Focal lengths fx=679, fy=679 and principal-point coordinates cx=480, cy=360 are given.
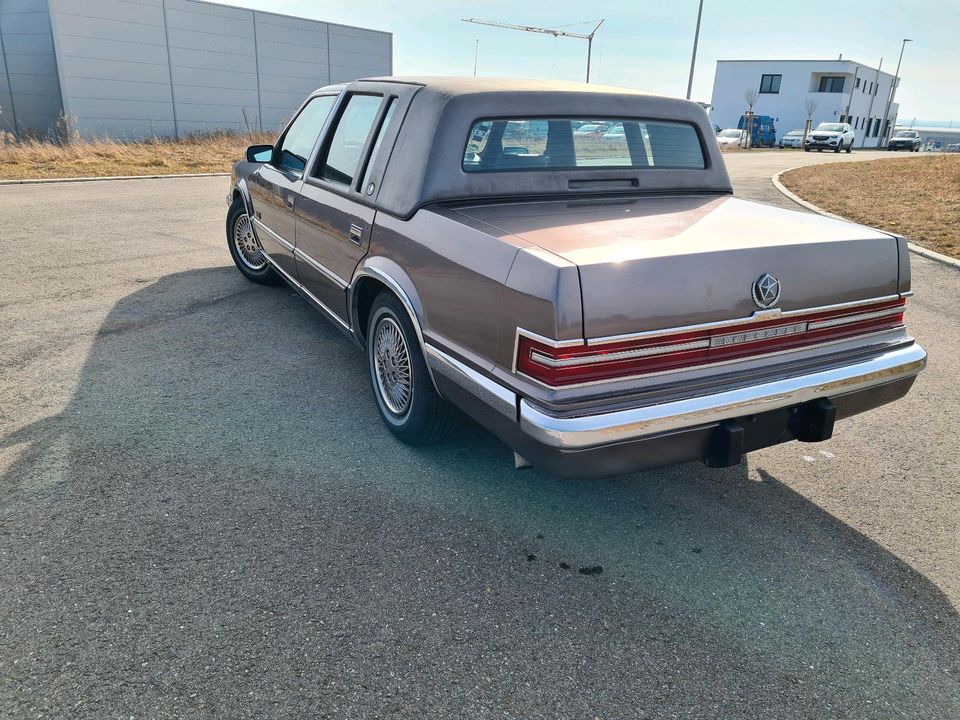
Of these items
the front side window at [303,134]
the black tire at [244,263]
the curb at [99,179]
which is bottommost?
the curb at [99,179]

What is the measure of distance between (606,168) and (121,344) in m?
3.69

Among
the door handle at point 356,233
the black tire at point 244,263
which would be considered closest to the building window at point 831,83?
the black tire at point 244,263

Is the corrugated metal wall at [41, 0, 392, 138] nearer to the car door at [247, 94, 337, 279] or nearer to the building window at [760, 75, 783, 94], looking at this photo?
the car door at [247, 94, 337, 279]

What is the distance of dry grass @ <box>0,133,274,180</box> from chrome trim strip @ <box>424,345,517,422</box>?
14682mm

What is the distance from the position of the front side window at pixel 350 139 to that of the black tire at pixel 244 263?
2.35 meters

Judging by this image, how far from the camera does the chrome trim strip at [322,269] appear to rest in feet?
13.3

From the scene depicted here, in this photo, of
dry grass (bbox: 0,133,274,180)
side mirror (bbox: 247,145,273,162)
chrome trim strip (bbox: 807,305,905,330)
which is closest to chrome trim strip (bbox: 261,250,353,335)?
side mirror (bbox: 247,145,273,162)

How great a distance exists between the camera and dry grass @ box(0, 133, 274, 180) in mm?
15320

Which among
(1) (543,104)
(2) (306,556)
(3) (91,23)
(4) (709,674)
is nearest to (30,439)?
(2) (306,556)

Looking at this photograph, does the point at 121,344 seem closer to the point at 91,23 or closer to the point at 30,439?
the point at 30,439

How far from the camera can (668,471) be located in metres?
3.54

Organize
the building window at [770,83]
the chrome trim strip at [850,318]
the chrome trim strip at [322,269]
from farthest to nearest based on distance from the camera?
the building window at [770,83] → the chrome trim strip at [322,269] → the chrome trim strip at [850,318]

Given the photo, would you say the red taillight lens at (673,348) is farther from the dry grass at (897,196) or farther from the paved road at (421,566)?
the dry grass at (897,196)

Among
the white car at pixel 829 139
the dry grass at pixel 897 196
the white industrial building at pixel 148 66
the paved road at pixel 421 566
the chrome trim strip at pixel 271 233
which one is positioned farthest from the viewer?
the white car at pixel 829 139
